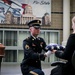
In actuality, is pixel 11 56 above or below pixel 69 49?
below

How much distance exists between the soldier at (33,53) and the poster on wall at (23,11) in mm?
11518

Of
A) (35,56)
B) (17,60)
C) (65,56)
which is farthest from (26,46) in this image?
(17,60)

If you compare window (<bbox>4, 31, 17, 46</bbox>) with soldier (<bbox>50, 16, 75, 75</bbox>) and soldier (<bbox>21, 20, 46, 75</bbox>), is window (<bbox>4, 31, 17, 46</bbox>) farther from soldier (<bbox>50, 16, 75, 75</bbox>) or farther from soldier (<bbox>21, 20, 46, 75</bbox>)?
soldier (<bbox>50, 16, 75, 75</bbox>)

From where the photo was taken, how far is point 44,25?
A: 15500 millimetres

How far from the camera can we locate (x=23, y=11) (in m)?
15.3

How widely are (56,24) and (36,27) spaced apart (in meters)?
12.0

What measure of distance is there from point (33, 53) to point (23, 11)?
12.0 m

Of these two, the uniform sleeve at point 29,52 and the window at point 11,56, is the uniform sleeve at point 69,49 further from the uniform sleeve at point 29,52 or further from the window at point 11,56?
the window at point 11,56

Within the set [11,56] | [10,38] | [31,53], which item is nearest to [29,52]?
[31,53]

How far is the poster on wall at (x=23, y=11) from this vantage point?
15195 mm

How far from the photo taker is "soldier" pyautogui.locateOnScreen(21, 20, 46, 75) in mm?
3492

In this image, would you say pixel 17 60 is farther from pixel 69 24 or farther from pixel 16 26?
pixel 69 24

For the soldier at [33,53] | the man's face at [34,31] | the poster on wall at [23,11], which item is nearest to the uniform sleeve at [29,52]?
the soldier at [33,53]

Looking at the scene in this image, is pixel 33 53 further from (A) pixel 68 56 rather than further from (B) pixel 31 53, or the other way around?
(A) pixel 68 56
